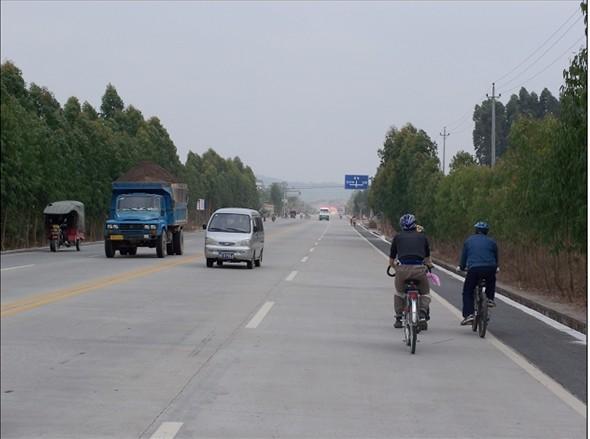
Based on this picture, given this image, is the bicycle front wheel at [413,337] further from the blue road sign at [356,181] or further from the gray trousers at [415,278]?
the blue road sign at [356,181]

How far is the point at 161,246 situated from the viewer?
35.3 m

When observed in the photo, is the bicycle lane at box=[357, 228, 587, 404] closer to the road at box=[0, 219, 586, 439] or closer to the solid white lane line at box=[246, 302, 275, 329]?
the road at box=[0, 219, 586, 439]

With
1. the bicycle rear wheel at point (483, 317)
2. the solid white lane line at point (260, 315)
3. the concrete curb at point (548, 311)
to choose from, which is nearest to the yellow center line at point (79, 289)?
the solid white lane line at point (260, 315)

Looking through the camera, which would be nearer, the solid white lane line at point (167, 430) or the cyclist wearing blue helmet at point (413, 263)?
the solid white lane line at point (167, 430)

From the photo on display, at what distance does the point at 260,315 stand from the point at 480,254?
13.6ft

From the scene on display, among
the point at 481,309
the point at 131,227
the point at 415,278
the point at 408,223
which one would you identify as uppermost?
the point at 408,223

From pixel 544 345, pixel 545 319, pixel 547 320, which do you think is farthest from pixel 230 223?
pixel 544 345

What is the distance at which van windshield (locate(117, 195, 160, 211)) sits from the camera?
A: 115ft

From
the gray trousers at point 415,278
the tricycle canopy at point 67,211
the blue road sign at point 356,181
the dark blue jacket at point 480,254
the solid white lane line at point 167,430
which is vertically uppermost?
the blue road sign at point 356,181

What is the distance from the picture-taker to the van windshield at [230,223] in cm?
3027

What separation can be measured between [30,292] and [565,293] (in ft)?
38.7

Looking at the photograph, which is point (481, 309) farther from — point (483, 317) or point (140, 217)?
point (140, 217)

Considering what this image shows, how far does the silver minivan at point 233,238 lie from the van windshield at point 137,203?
5.12 meters

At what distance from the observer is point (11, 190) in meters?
38.5
